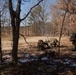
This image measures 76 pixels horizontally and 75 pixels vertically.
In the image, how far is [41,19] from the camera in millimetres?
55844

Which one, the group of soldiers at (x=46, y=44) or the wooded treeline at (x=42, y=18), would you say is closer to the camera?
the wooded treeline at (x=42, y=18)

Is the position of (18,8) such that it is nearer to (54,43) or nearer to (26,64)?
(26,64)

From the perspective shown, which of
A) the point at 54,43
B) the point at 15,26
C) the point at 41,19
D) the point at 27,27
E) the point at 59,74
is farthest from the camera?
the point at 27,27

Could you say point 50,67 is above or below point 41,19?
below

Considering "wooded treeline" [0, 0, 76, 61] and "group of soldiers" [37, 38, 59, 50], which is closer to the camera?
"wooded treeline" [0, 0, 76, 61]

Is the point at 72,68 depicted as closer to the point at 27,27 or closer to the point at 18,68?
the point at 18,68

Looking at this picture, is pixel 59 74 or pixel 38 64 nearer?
pixel 59 74

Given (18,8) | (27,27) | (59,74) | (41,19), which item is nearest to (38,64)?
(59,74)

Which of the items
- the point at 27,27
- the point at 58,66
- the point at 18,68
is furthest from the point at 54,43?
the point at 27,27

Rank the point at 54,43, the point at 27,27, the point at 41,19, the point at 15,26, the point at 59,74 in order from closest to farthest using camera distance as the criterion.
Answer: the point at 59,74, the point at 15,26, the point at 54,43, the point at 41,19, the point at 27,27

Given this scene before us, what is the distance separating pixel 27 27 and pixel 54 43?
1763 inches

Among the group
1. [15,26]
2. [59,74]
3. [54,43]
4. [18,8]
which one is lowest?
[59,74]

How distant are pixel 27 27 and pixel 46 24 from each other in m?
8.74

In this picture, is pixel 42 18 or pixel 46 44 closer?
pixel 46 44
